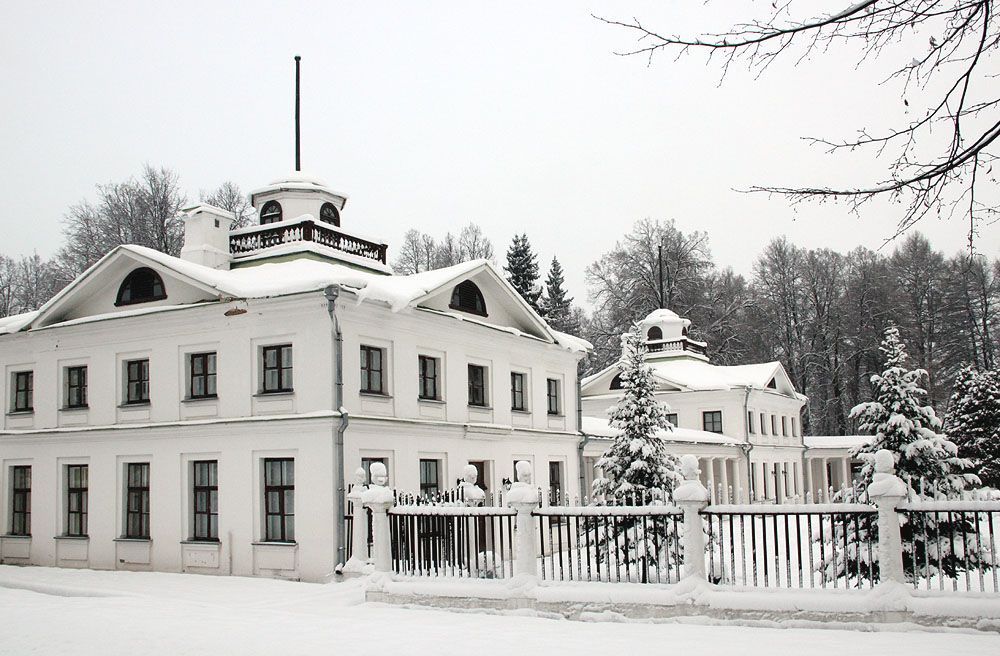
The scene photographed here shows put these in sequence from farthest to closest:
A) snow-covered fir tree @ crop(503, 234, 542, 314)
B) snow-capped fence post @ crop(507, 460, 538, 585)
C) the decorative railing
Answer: snow-covered fir tree @ crop(503, 234, 542, 314) → the decorative railing → snow-capped fence post @ crop(507, 460, 538, 585)

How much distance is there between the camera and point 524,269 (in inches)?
2247

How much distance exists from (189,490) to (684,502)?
477 inches

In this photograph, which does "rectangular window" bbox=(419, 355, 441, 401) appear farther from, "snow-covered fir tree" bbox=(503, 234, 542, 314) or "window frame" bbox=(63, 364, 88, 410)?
"snow-covered fir tree" bbox=(503, 234, 542, 314)

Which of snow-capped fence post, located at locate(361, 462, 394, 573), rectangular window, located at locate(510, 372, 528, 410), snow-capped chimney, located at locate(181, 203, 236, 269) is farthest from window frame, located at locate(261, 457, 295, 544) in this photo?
rectangular window, located at locate(510, 372, 528, 410)

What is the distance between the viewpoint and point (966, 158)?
5879 mm

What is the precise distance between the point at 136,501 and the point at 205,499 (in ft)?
6.93

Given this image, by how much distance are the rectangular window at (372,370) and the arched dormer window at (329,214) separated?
5938 mm

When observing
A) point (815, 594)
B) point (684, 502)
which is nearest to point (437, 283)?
point (684, 502)

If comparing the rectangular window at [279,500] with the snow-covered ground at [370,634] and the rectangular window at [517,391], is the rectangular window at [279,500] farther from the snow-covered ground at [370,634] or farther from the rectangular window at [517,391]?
the rectangular window at [517,391]

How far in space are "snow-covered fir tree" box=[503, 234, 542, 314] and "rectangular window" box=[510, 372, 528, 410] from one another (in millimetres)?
30706

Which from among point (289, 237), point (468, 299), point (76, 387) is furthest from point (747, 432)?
point (76, 387)

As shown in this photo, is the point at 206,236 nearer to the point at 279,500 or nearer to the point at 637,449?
the point at 279,500

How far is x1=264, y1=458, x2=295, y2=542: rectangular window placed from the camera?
734 inches

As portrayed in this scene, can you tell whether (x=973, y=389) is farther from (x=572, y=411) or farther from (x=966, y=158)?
(x=966, y=158)
